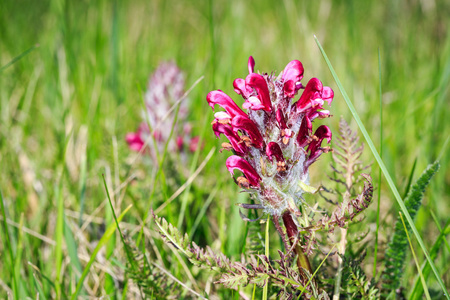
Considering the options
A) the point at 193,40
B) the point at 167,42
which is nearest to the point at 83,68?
the point at 167,42

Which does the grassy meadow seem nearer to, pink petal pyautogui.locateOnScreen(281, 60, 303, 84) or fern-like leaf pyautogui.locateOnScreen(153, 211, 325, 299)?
fern-like leaf pyautogui.locateOnScreen(153, 211, 325, 299)

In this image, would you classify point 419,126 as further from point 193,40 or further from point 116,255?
point 193,40

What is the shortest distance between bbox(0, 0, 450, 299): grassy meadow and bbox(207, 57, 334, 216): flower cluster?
194 mm

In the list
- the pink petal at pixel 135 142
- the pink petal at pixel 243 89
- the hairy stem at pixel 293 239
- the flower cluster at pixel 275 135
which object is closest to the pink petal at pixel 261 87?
the flower cluster at pixel 275 135

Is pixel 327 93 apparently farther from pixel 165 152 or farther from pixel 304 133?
pixel 165 152

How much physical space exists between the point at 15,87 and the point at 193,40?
9.01 ft

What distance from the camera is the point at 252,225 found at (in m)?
1.46

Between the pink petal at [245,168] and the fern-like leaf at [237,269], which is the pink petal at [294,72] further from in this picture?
the fern-like leaf at [237,269]

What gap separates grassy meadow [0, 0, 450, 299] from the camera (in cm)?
180

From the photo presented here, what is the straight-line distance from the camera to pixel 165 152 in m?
1.71

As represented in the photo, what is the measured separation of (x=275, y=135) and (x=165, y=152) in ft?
2.14

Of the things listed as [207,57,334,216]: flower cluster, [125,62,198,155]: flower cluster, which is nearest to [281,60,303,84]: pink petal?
[207,57,334,216]: flower cluster

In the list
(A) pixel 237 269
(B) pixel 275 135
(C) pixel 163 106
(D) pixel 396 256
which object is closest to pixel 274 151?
(B) pixel 275 135

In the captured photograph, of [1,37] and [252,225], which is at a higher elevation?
[1,37]
